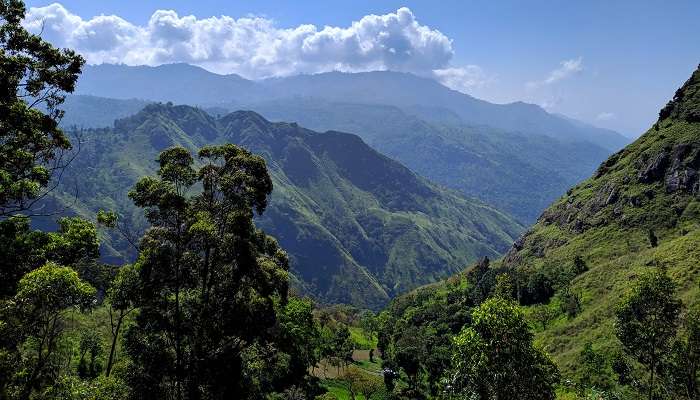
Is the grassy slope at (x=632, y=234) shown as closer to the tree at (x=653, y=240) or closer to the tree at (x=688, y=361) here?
the tree at (x=653, y=240)

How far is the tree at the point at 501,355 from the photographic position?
99.5 feet

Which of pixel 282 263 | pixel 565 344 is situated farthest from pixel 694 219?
pixel 282 263

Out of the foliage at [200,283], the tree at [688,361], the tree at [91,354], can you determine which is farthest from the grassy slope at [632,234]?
the tree at [91,354]

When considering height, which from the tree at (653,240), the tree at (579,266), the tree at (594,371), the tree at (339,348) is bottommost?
the tree at (339,348)

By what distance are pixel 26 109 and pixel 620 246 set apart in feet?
549

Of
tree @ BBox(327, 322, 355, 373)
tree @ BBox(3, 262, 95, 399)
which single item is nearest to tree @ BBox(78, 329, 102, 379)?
tree @ BBox(327, 322, 355, 373)

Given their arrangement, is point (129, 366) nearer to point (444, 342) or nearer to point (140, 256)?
point (140, 256)

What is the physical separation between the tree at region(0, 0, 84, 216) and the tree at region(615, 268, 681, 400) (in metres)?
48.3

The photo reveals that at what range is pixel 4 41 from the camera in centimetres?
2645

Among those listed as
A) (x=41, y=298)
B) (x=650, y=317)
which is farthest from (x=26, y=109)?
(x=650, y=317)

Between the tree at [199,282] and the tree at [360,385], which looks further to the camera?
the tree at [360,385]

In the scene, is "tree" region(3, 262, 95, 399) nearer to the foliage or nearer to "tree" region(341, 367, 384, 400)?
the foliage

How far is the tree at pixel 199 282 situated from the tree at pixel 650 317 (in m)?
34.6

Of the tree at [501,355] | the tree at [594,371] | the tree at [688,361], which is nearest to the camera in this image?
the tree at [501,355]
